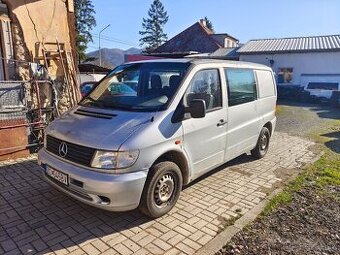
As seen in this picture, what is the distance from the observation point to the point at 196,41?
37.5 meters

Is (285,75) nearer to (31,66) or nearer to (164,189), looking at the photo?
(31,66)

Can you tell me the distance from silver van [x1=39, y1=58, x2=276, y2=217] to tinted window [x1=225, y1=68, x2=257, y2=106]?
0.02m

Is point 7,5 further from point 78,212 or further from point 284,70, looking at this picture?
point 284,70

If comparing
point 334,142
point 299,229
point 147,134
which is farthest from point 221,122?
point 334,142

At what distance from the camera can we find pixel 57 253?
3.18m

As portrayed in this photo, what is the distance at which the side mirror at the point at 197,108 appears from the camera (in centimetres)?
389

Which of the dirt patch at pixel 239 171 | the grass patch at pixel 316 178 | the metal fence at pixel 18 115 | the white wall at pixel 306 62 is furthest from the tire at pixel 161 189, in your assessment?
the white wall at pixel 306 62

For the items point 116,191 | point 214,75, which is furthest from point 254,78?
point 116,191

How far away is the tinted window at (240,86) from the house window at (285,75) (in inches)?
819

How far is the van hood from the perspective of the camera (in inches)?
134

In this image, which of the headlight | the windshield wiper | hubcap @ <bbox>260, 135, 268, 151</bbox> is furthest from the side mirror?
hubcap @ <bbox>260, 135, 268, 151</bbox>

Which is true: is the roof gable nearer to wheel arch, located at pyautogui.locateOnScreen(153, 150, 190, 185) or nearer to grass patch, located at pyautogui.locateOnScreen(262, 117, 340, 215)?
grass patch, located at pyautogui.locateOnScreen(262, 117, 340, 215)

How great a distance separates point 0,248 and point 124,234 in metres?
1.29

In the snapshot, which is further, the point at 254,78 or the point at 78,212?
the point at 254,78
